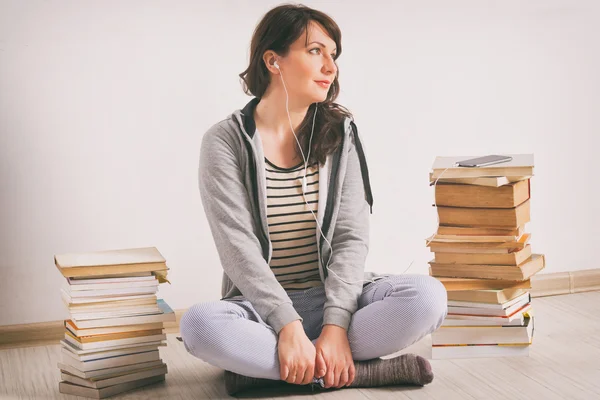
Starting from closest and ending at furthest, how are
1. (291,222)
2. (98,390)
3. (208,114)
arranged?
(98,390) < (291,222) < (208,114)

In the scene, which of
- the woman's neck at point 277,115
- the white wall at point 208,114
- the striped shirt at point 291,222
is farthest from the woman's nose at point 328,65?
the white wall at point 208,114

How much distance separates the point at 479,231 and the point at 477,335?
0.28m

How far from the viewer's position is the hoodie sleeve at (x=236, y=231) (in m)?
2.05

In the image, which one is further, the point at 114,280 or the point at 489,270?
the point at 489,270

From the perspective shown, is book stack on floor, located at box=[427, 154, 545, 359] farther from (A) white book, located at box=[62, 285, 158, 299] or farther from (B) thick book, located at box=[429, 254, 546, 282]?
(A) white book, located at box=[62, 285, 158, 299]

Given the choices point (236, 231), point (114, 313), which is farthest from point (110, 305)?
point (236, 231)

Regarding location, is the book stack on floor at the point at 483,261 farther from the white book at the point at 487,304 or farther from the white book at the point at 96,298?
the white book at the point at 96,298

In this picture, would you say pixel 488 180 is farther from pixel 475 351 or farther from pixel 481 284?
pixel 475 351

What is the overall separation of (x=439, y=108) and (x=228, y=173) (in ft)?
3.28

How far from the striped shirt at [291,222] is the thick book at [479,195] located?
1.19 feet

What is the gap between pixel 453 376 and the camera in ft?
7.06

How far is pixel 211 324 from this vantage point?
1983 mm

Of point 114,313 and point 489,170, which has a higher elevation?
point 489,170

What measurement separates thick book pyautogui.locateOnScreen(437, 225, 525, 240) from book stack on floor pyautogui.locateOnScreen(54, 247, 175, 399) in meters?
0.77
